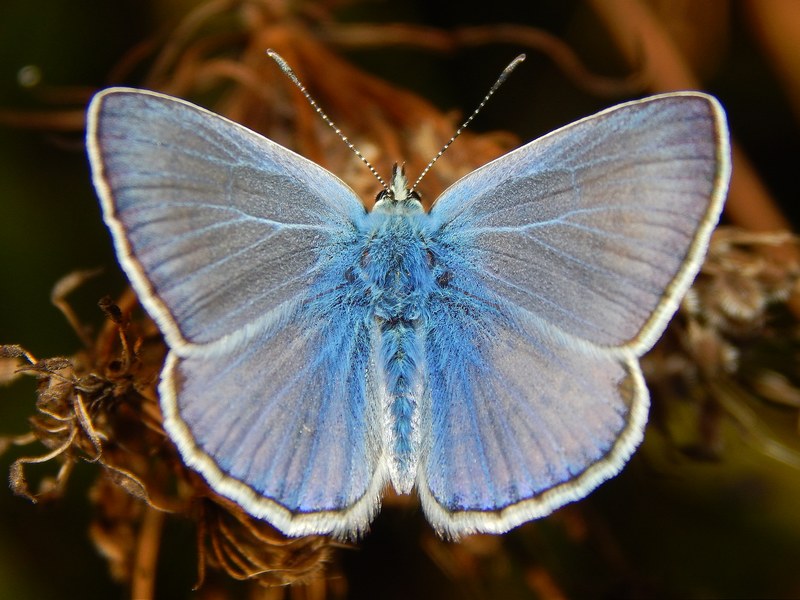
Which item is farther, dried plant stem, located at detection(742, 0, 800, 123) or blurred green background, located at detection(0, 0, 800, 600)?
dried plant stem, located at detection(742, 0, 800, 123)

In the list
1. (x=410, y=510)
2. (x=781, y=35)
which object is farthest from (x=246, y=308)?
(x=781, y=35)

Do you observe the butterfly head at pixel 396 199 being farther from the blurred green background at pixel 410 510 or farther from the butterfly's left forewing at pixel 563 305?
the blurred green background at pixel 410 510

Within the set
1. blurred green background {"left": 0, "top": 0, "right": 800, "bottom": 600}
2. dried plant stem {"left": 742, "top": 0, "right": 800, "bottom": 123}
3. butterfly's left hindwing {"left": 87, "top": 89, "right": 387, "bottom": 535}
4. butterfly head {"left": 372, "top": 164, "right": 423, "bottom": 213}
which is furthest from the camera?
dried plant stem {"left": 742, "top": 0, "right": 800, "bottom": 123}

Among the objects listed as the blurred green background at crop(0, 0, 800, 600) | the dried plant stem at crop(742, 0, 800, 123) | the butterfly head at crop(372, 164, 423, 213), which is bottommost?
the blurred green background at crop(0, 0, 800, 600)

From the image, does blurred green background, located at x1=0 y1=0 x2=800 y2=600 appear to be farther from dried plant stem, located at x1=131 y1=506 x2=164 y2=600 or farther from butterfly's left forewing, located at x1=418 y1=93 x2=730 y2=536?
butterfly's left forewing, located at x1=418 y1=93 x2=730 y2=536

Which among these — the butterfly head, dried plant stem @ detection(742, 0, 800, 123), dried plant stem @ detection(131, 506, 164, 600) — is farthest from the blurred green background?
the butterfly head

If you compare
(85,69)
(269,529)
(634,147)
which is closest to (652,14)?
(634,147)
